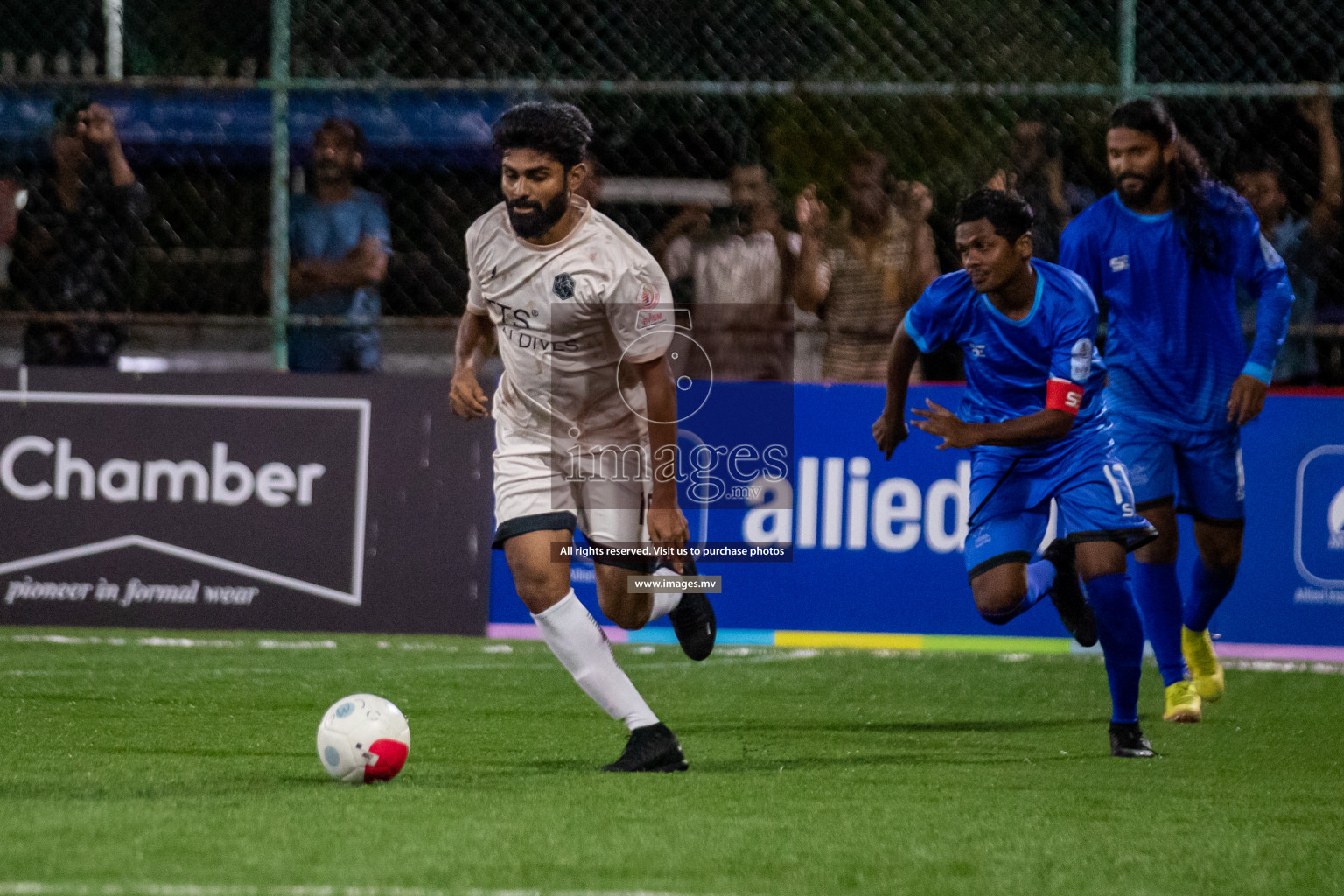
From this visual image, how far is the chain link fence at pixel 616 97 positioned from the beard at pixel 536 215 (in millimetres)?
3774

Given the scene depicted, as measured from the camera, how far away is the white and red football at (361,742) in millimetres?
5035

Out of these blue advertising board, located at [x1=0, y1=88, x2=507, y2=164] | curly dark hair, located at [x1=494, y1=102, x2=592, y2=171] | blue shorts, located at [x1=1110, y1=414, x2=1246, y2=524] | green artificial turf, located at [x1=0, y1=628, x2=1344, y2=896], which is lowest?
green artificial turf, located at [x1=0, y1=628, x2=1344, y2=896]

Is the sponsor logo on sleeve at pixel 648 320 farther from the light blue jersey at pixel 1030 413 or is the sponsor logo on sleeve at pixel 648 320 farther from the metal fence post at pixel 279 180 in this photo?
the metal fence post at pixel 279 180

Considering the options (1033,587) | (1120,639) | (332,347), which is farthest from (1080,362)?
(332,347)

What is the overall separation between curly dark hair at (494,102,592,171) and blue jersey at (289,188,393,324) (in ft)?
13.7

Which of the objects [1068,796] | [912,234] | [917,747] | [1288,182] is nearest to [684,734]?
[917,747]

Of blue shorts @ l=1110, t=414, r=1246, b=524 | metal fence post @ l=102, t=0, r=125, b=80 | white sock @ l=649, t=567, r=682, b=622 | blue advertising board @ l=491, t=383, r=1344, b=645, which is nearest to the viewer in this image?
white sock @ l=649, t=567, r=682, b=622

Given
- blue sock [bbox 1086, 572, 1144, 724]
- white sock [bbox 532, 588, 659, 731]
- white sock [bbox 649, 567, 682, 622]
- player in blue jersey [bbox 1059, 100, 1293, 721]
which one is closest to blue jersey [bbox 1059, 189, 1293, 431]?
player in blue jersey [bbox 1059, 100, 1293, 721]

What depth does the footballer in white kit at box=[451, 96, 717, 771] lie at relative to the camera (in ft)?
18.0

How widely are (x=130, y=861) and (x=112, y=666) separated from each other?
416 cm

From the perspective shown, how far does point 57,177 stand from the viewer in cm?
962

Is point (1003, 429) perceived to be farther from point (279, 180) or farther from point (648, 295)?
point (279, 180)

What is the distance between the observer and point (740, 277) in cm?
946

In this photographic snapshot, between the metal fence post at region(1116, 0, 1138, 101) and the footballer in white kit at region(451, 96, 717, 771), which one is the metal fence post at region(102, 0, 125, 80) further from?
the metal fence post at region(1116, 0, 1138, 101)
